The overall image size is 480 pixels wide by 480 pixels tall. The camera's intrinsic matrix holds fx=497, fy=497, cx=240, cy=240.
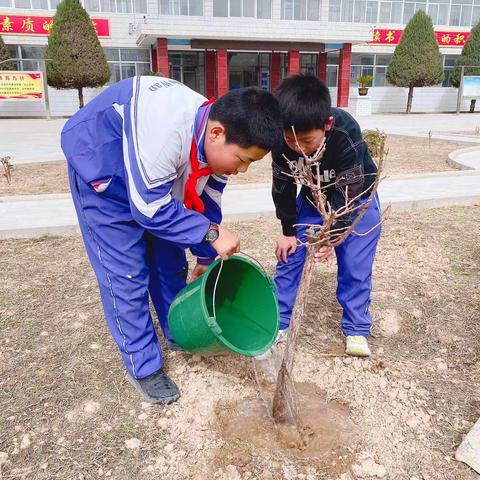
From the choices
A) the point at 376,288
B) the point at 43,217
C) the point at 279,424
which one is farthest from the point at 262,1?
the point at 279,424

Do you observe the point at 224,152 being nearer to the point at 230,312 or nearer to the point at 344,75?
the point at 230,312

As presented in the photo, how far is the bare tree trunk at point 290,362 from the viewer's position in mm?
1781

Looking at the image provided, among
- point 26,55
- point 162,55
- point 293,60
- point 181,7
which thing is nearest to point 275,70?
point 293,60

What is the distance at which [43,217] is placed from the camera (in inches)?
183

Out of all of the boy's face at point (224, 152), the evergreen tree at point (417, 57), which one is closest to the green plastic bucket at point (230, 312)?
the boy's face at point (224, 152)

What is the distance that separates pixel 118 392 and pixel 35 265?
5.72 ft

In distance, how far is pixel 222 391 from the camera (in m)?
2.20

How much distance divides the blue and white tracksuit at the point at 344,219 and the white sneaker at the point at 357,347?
4 cm

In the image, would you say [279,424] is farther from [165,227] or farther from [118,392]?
[165,227]

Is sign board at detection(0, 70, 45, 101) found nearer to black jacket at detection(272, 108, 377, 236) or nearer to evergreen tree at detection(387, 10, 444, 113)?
evergreen tree at detection(387, 10, 444, 113)

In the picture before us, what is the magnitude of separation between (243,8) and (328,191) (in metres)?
20.9

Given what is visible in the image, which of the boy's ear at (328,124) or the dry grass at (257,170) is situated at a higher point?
the boy's ear at (328,124)

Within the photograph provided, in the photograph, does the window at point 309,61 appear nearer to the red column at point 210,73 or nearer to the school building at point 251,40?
the school building at point 251,40

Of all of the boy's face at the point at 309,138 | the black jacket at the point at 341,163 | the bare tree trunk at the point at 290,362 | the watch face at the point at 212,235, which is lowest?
the bare tree trunk at the point at 290,362
